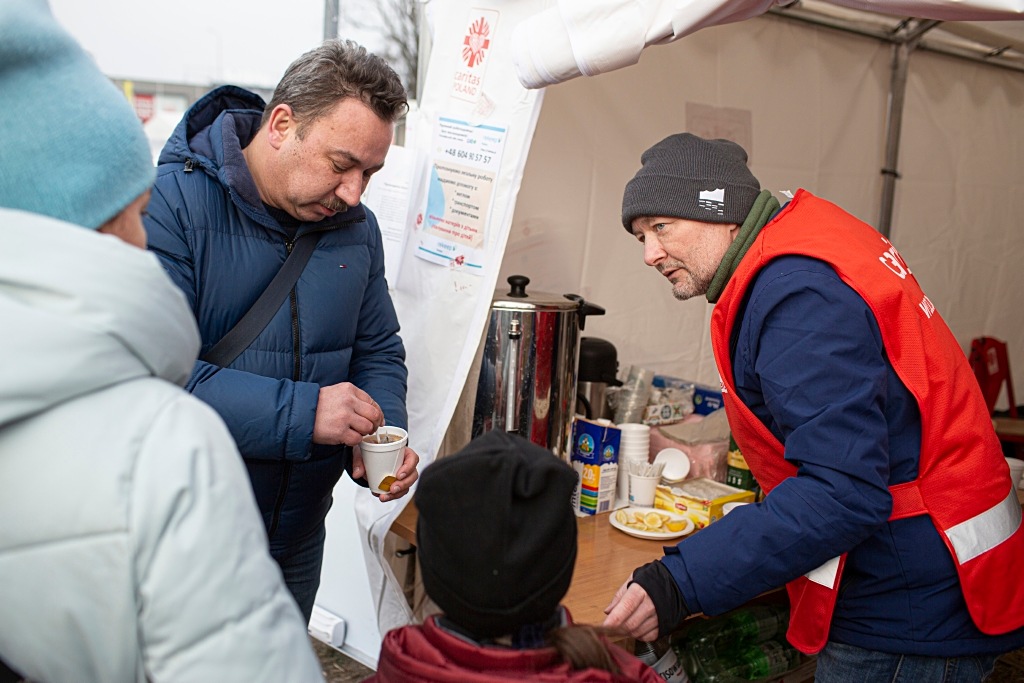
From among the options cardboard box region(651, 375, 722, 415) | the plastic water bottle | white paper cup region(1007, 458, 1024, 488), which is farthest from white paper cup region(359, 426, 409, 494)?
white paper cup region(1007, 458, 1024, 488)

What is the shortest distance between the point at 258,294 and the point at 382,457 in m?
0.47

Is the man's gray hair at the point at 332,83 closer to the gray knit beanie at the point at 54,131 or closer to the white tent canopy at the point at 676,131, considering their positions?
the white tent canopy at the point at 676,131

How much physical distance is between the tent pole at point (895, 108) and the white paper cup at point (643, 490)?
→ 99.0 inches

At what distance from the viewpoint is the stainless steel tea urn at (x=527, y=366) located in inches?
102

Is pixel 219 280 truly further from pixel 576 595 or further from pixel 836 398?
pixel 836 398

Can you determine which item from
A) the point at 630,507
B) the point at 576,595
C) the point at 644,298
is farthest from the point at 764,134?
the point at 576,595

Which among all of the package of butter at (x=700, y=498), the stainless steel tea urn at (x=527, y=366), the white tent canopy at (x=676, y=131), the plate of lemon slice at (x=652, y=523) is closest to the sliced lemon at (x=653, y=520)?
the plate of lemon slice at (x=652, y=523)

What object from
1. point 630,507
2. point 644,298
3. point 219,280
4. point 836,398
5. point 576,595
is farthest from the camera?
point 644,298

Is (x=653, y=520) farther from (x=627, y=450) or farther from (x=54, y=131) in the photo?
(x=54, y=131)

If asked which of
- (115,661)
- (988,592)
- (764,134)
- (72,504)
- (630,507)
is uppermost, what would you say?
(764,134)

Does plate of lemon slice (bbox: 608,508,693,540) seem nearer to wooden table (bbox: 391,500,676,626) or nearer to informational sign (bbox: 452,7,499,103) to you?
wooden table (bbox: 391,500,676,626)

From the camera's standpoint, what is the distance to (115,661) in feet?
2.89

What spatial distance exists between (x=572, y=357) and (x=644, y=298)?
101cm

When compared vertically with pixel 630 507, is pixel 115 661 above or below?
above
